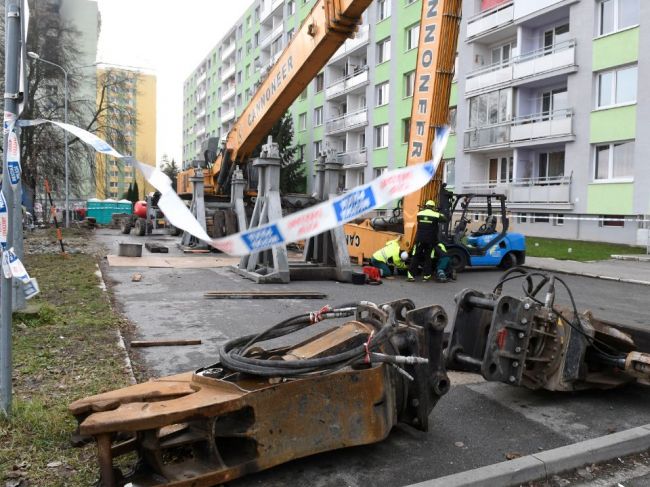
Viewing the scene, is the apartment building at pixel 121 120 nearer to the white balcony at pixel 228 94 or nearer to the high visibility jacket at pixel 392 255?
the high visibility jacket at pixel 392 255

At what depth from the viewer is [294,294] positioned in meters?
10.1

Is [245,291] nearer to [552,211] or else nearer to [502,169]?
[552,211]

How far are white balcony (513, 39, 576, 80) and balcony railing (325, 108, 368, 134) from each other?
1361 cm

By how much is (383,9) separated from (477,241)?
27220 mm

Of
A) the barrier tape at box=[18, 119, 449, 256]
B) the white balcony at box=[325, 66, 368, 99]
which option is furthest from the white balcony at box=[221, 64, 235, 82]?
the barrier tape at box=[18, 119, 449, 256]

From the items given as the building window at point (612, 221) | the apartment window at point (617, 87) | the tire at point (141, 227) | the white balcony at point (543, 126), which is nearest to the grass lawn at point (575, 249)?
the building window at point (612, 221)

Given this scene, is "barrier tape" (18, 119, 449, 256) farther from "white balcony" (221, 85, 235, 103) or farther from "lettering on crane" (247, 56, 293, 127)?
"white balcony" (221, 85, 235, 103)

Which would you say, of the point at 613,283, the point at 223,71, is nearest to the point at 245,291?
the point at 613,283

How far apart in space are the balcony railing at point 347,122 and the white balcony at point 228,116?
28297 mm

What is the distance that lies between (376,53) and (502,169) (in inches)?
532

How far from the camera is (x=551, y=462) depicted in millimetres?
3584

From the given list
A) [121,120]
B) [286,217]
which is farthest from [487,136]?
[286,217]

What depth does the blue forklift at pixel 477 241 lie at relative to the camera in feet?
45.8

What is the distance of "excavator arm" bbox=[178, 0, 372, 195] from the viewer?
11221 mm
